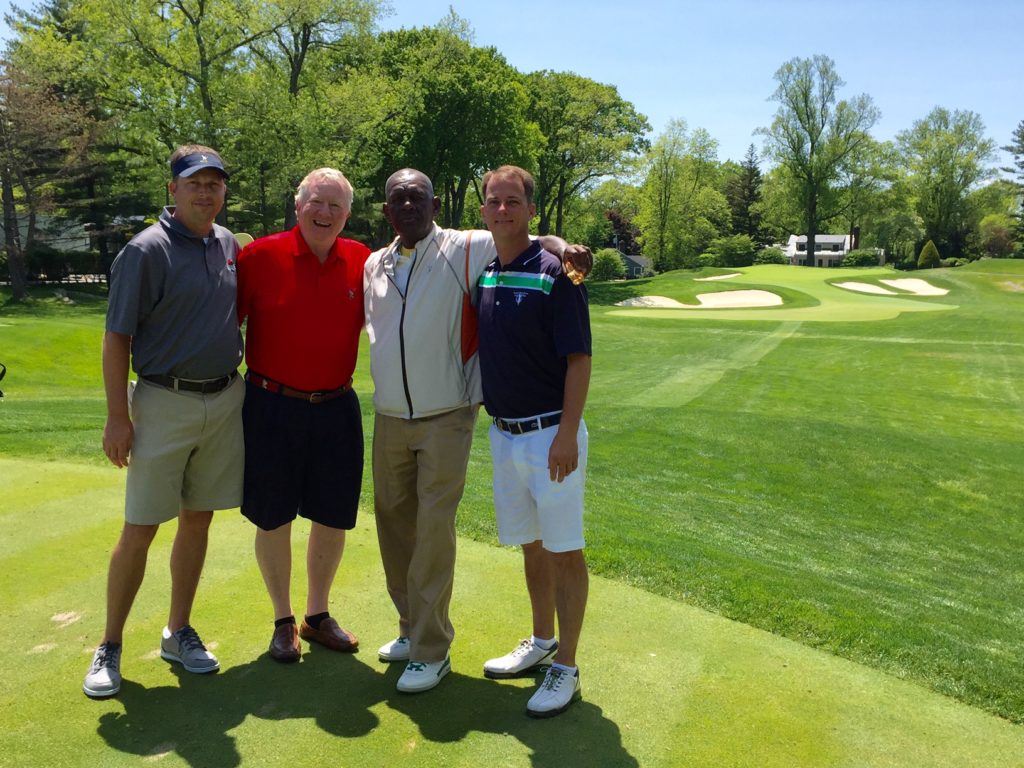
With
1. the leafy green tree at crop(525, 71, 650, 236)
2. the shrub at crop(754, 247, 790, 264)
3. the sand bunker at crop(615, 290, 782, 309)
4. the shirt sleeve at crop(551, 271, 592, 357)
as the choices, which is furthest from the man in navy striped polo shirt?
the shrub at crop(754, 247, 790, 264)

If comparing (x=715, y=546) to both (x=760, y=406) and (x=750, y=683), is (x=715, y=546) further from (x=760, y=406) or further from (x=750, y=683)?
(x=760, y=406)

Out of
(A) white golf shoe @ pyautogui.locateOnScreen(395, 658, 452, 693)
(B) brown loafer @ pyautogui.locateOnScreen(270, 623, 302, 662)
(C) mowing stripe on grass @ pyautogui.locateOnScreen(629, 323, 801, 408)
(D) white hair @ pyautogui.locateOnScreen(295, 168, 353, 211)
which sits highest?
(D) white hair @ pyautogui.locateOnScreen(295, 168, 353, 211)

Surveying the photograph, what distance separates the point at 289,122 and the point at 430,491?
29.8 metres

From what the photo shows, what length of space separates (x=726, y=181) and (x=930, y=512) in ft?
279

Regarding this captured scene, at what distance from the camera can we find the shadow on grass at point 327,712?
8.87 ft

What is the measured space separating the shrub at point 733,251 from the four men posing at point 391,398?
205ft

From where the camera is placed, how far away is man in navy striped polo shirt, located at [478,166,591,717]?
3.18 m

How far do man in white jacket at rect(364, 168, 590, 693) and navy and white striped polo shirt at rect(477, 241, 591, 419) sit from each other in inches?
5.8

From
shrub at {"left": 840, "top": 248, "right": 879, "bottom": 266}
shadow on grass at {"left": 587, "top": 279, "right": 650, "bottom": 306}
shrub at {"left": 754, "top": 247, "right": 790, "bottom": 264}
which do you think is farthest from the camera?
shrub at {"left": 754, "top": 247, "right": 790, "bottom": 264}

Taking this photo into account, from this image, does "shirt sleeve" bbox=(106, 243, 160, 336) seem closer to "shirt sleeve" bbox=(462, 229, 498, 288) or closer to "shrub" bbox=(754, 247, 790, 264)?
"shirt sleeve" bbox=(462, 229, 498, 288)

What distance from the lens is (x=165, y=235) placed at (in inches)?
129

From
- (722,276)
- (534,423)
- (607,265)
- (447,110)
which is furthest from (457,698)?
(607,265)

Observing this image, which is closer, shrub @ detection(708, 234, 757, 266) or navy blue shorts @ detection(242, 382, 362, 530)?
navy blue shorts @ detection(242, 382, 362, 530)

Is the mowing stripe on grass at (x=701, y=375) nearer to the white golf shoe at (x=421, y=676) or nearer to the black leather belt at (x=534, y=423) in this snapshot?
the black leather belt at (x=534, y=423)
